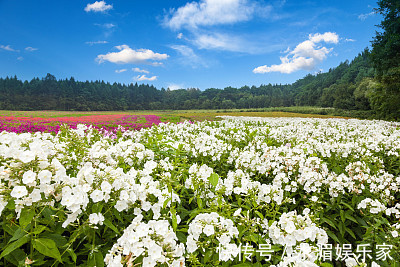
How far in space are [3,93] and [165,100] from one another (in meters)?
72.4

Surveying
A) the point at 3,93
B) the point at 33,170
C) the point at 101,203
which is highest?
the point at 3,93

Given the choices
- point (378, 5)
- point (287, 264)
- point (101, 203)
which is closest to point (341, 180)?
point (287, 264)

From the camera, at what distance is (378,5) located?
20172 millimetres

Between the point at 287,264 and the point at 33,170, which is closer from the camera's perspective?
the point at 287,264

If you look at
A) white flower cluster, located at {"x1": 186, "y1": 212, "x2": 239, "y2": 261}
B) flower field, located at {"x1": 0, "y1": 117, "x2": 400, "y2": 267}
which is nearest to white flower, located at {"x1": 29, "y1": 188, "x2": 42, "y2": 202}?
flower field, located at {"x1": 0, "y1": 117, "x2": 400, "y2": 267}

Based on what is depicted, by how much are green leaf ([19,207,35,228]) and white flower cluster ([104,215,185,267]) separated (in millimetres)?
Answer: 743

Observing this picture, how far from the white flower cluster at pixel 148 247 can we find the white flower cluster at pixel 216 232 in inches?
9.9

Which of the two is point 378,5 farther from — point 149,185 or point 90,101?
point 90,101

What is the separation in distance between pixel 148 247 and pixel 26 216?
1.13 m

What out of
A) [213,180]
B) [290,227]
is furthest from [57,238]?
[290,227]

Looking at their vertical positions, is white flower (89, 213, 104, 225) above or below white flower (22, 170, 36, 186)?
below

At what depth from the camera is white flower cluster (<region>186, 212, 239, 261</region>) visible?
1.82m

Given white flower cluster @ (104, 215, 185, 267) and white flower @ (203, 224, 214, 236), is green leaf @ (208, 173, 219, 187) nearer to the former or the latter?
white flower @ (203, 224, 214, 236)

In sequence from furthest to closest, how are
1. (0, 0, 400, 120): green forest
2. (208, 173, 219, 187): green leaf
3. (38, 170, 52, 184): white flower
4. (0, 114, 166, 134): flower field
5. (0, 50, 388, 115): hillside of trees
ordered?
(0, 50, 388, 115): hillside of trees, (0, 0, 400, 120): green forest, (0, 114, 166, 134): flower field, (208, 173, 219, 187): green leaf, (38, 170, 52, 184): white flower
